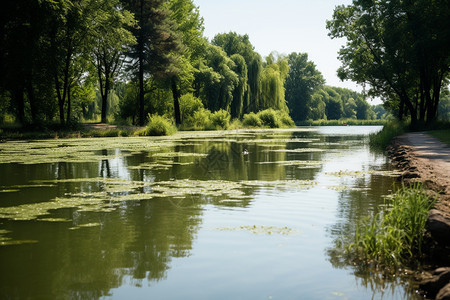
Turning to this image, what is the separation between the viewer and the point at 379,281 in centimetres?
403

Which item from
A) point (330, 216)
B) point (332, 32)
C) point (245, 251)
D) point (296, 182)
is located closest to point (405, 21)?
point (332, 32)

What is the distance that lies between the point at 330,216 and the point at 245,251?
7.03ft

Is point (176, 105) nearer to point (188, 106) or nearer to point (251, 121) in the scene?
point (188, 106)

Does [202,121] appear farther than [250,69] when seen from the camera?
No

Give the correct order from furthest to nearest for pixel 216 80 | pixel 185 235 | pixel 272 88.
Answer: pixel 272 88 → pixel 216 80 → pixel 185 235

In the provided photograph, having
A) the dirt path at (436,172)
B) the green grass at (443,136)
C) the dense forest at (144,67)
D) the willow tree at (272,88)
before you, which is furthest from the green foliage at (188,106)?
the dirt path at (436,172)

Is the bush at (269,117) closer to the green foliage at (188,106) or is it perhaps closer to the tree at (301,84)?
the green foliage at (188,106)

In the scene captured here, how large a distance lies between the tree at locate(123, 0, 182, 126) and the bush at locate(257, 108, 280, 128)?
20.6m

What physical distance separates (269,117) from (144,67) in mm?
23762

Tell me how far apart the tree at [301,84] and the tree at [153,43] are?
7172 centimetres

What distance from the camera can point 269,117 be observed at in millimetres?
58125

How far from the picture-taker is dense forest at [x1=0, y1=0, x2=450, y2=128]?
28.2 m

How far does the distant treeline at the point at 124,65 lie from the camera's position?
1090 inches

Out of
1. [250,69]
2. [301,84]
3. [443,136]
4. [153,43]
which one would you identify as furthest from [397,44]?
[301,84]
